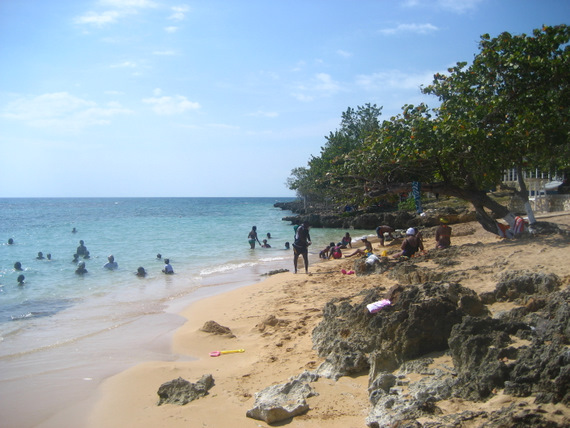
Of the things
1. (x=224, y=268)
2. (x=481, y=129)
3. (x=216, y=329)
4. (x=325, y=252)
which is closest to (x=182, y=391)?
(x=216, y=329)

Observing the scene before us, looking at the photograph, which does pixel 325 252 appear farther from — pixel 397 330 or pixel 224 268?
pixel 397 330

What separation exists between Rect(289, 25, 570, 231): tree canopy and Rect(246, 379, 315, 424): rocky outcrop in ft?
26.3

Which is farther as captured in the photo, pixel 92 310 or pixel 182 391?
pixel 92 310

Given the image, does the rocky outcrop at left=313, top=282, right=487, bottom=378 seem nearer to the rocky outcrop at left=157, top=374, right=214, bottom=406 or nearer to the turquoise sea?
the rocky outcrop at left=157, top=374, right=214, bottom=406

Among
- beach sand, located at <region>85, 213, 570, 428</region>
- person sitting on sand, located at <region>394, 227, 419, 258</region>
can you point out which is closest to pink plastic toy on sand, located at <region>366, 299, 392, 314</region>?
beach sand, located at <region>85, 213, 570, 428</region>

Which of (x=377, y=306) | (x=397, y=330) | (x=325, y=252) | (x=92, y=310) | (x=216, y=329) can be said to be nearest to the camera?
(x=397, y=330)

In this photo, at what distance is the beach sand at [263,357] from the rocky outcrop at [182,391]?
9 cm

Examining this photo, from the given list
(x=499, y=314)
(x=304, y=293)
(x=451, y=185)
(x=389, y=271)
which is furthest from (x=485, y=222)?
(x=499, y=314)

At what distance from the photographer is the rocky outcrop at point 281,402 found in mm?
3863

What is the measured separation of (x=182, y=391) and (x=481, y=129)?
9593 mm

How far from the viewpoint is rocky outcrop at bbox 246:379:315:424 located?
12.7 feet

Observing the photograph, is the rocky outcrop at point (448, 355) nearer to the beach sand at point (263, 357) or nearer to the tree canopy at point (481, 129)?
the beach sand at point (263, 357)

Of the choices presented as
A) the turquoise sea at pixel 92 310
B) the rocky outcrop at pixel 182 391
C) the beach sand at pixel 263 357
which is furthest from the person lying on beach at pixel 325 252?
the rocky outcrop at pixel 182 391

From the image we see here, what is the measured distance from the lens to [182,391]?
4.79m
